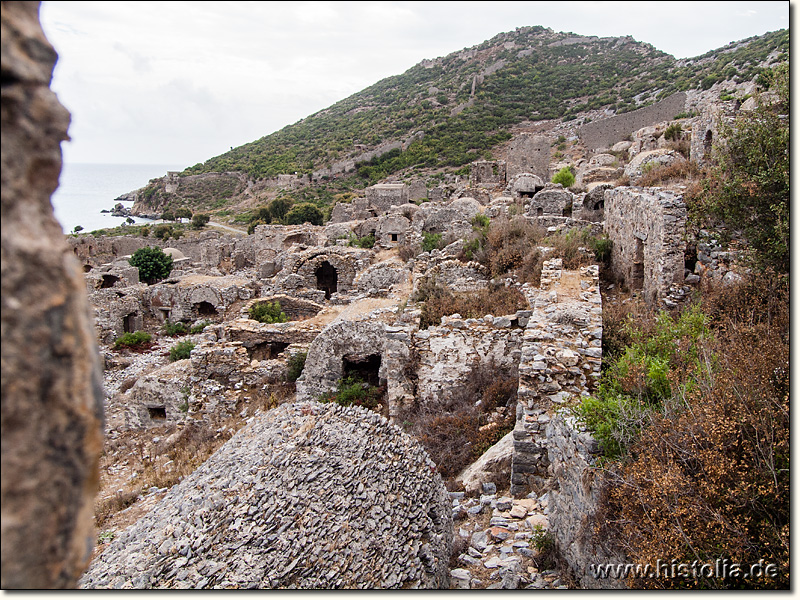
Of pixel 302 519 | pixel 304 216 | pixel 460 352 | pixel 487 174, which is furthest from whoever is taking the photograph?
pixel 304 216

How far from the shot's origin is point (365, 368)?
9.03 metres

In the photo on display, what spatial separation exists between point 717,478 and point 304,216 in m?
37.2

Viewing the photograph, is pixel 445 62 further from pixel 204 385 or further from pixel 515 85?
pixel 204 385

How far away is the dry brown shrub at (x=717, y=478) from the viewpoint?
2.62m

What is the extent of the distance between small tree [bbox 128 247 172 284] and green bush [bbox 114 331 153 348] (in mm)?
9521

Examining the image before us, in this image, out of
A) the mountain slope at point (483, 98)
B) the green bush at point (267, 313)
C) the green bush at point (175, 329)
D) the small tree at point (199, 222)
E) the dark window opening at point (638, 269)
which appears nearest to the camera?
the dark window opening at point (638, 269)

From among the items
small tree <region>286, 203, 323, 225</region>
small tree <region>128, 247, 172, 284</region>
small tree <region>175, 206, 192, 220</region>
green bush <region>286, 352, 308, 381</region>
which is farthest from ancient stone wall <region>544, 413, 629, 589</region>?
small tree <region>175, 206, 192, 220</region>

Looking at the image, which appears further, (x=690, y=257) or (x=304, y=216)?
→ (x=304, y=216)

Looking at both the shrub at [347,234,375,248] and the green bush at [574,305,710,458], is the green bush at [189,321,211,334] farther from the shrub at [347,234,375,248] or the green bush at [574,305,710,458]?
the green bush at [574,305,710,458]

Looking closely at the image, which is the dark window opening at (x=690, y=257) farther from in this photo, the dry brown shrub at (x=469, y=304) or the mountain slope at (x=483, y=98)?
the mountain slope at (x=483, y=98)

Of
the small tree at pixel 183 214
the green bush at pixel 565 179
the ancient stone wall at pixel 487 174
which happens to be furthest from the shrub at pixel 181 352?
the small tree at pixel 183 214

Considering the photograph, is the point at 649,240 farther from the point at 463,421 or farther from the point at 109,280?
the point at 109,280

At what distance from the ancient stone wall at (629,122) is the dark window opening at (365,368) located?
94.3ft

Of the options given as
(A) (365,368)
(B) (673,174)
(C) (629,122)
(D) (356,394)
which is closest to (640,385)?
(D) (356,394)
